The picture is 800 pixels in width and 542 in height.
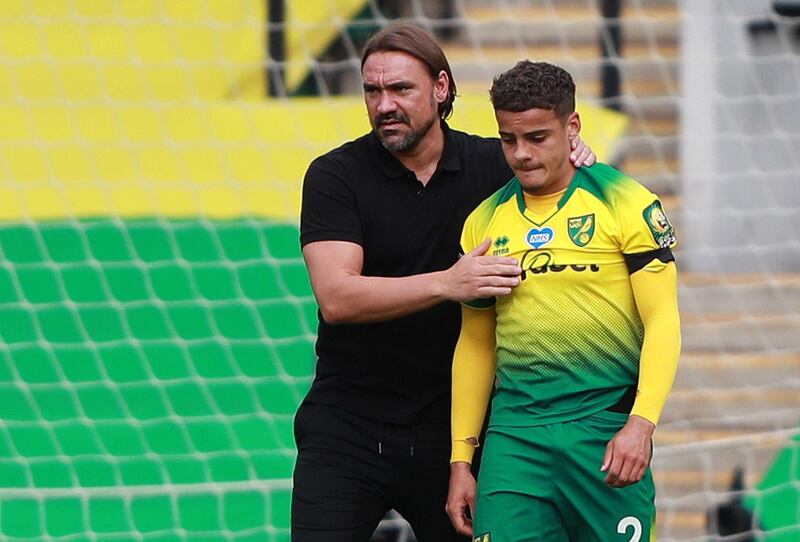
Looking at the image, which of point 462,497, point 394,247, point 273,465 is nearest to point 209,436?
point 273,465

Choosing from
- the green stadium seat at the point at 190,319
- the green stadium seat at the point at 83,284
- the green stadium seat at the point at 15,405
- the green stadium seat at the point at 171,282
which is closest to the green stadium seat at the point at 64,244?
the green stadium seat at the point at 83,284

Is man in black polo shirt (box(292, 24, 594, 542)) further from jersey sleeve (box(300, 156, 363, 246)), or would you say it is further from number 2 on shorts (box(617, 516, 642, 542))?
number 2 on shorts (box(617, 516, 642, 542))

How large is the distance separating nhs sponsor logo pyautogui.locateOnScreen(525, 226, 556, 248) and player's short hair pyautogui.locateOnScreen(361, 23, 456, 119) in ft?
1.63

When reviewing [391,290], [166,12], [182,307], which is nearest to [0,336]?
[182,307]

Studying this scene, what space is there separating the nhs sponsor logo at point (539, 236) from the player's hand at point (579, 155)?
0.53ft

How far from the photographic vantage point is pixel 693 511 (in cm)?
549

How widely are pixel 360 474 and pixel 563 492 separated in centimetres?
55

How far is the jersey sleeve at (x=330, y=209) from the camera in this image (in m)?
3.11

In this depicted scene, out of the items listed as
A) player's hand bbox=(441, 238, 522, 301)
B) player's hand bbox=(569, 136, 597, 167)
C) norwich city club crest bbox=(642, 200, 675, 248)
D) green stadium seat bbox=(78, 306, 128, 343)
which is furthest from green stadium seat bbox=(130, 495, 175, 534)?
norwich city club crest bbox=(642, 200, 675, 248)

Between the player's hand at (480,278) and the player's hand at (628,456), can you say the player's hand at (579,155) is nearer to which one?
the player's hand at (480,278)

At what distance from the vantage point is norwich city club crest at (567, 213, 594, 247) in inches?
110

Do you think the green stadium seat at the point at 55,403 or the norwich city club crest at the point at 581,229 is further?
the green stadium seat at the point at 55,403

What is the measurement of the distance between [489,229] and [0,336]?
2835mm

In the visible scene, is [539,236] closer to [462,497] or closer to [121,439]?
[462,497]
